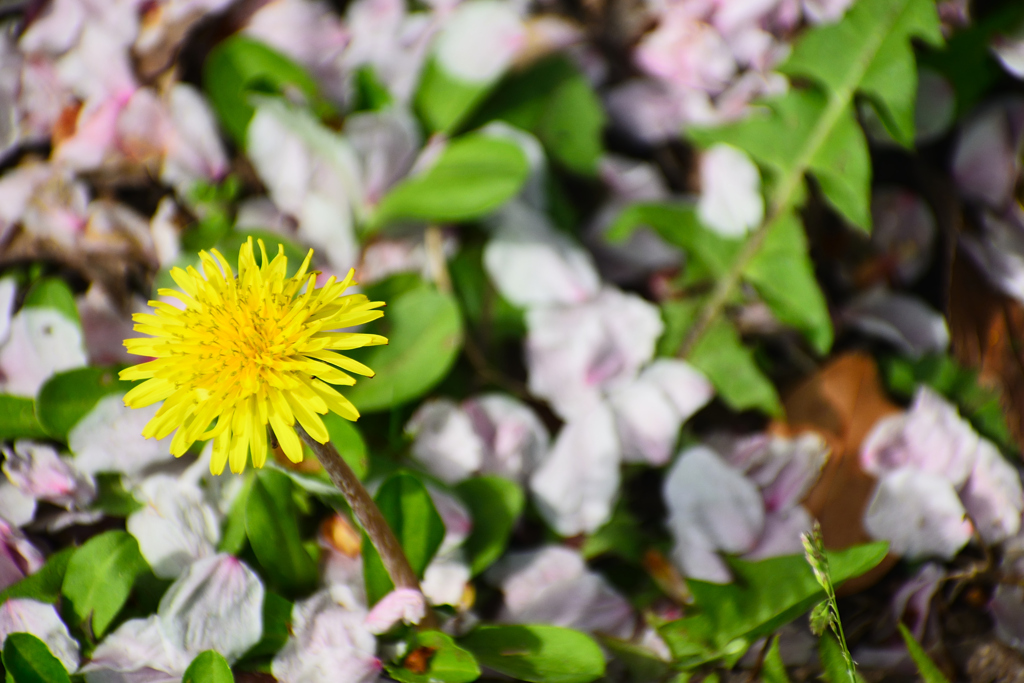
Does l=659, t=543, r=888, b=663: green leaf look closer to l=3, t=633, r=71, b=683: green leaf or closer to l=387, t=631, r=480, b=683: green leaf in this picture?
l=387, t=631, r=480, b=683: green leaf

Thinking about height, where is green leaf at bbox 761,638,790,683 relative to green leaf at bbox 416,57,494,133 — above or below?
below

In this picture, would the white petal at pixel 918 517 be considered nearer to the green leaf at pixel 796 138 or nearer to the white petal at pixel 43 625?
the green leaf at pixel 796 138

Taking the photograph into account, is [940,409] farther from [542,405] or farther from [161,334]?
[161,334]

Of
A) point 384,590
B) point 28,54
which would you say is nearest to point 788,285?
point 384,590

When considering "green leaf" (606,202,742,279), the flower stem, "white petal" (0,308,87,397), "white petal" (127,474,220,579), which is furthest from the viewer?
"green leaf" (606,202,742,279)

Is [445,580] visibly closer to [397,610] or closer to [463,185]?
[397,610]

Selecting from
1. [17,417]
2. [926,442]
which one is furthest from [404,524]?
[926,442]

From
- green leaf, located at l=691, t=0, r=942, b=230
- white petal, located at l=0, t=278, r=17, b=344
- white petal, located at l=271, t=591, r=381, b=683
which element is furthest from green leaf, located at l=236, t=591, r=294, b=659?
green leaf, located at l=691, t=0, r=942, b=230
